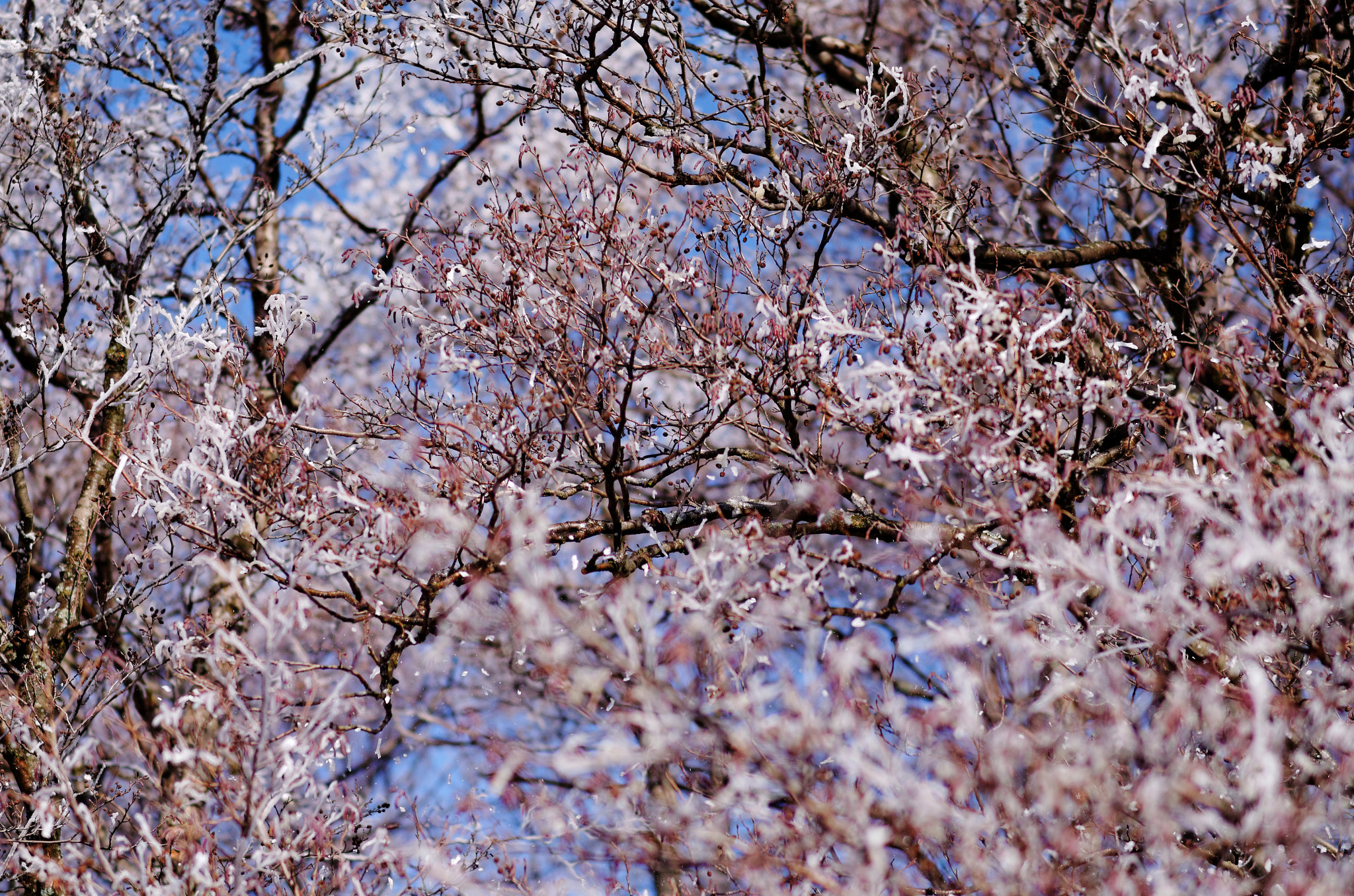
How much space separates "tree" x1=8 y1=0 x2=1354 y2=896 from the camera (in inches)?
118

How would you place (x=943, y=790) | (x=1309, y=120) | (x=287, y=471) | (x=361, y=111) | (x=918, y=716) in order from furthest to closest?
(x=361, y=111) < (x=1309, y=120) < (x=287, y=471) < (x=918, y=716) < (x=943, y=790)

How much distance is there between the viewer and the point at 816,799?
301 cm

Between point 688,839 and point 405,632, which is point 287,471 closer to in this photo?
point 405,632

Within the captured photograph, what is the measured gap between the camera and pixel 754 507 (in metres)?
4.89

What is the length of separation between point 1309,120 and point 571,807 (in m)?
5.32

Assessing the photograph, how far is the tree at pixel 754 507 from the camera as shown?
3.01 metres

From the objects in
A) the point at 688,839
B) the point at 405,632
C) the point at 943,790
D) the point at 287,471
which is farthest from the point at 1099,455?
the point at 287,471

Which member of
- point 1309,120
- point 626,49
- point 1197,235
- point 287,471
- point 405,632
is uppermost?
point 626,49

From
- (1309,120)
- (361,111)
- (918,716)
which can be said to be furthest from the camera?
(361,111)

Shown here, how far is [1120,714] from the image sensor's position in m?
2.94

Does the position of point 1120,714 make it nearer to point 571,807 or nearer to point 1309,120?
point 571,807

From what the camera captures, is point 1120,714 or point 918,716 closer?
point 1120,714

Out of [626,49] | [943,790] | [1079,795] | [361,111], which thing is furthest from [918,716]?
[626,49]

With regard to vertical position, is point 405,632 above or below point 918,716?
above
